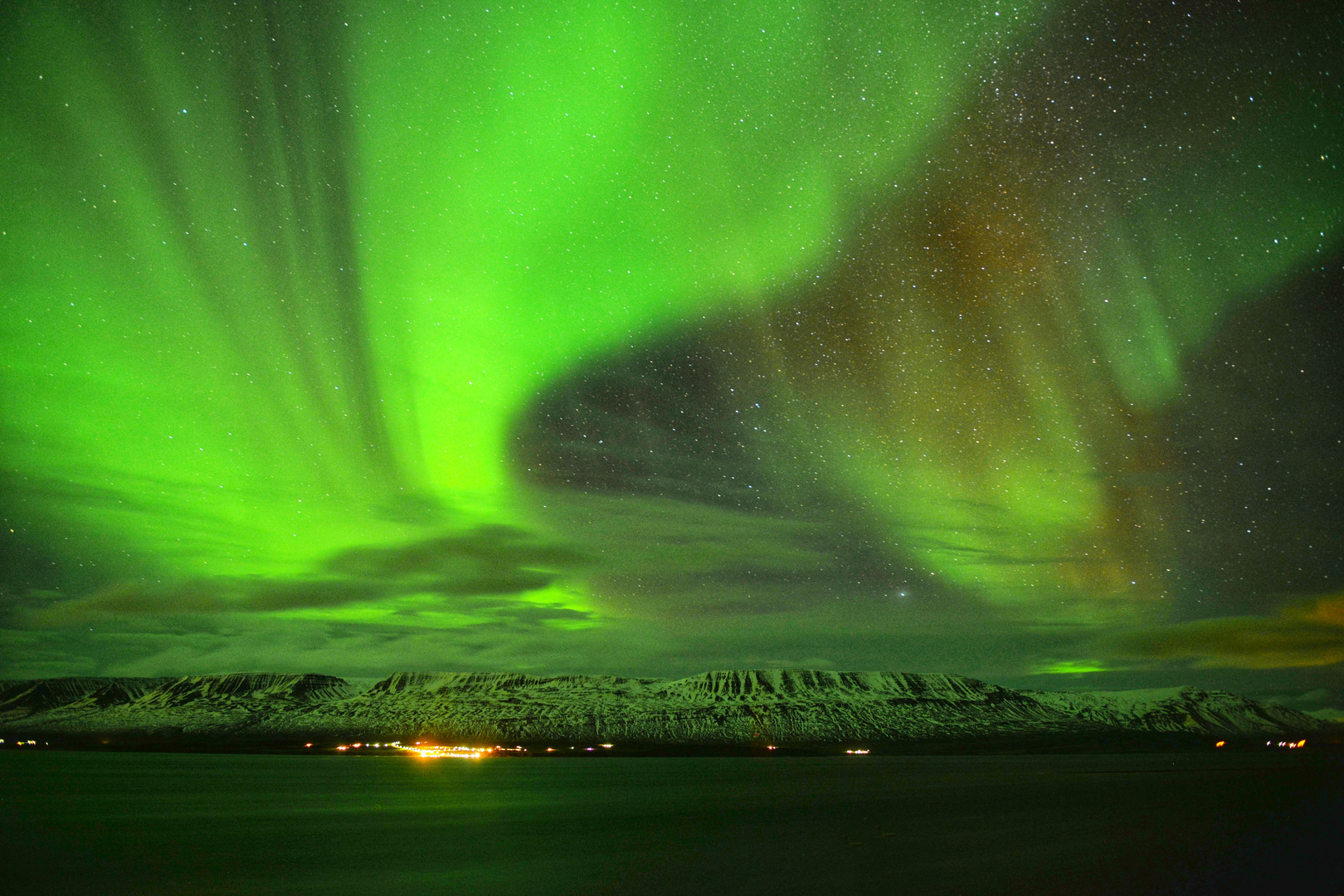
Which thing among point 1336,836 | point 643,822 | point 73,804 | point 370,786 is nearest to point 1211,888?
point 1336,836

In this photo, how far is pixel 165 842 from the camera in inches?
1176

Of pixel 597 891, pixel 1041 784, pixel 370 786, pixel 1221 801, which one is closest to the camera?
pixel 597 891

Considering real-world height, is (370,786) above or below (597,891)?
above

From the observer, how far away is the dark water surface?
72.7ft

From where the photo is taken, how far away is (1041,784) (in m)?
74.1

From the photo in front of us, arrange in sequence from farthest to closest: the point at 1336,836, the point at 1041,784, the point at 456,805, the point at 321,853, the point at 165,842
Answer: the point at 1041,784 < the point at 456,805 < the point at 1336,836 < the point at 165,842 < the point at 321,853

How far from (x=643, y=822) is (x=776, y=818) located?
5.94 meters

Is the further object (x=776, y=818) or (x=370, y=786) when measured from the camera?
(x=370, y=786)

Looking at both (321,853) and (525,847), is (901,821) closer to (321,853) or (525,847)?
(525,847)

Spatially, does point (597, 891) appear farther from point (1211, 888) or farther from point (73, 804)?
point (73, 804)

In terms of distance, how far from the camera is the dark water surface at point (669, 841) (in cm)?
2216

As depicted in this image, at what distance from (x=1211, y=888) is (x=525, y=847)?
20337 millimetres

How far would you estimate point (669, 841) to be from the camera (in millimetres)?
31250

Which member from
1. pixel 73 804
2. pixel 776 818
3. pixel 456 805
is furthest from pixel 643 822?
pixel 73 804
